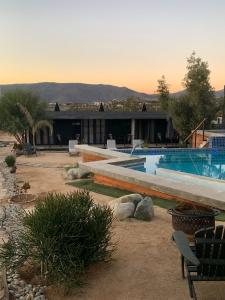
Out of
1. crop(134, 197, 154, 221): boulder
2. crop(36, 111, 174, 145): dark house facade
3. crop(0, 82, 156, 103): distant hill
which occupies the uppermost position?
crop(0, 82, 156, 103): distant hill

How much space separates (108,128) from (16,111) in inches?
298

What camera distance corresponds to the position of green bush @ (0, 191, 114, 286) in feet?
17.3

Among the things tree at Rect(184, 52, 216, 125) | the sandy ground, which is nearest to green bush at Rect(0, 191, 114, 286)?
the sandy ground

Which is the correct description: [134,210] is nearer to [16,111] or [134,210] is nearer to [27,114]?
[27,114]

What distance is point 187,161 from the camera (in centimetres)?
1684

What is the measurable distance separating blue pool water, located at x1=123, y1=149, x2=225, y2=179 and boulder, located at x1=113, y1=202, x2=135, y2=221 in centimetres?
457

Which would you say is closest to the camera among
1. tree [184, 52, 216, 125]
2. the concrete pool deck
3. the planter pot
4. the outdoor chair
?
the planter pot

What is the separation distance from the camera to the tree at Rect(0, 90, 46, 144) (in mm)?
22125

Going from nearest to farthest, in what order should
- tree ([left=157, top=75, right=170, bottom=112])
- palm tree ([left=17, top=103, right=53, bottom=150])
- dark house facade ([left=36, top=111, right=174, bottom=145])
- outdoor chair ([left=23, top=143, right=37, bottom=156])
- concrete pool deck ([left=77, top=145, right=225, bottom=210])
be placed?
concrete pool deck ([left=77, top=145, right=225, bottom=210]) → outdoor chair ([left=23, top=143, right=37, bottom=156]) → palm tree ([left=17, top=103, right=53, bottom=150]) → tree ([left=157, top=75, right=170, bottom=112]) → dark house facade ([left=36, top=111, right=174, bottom=145])

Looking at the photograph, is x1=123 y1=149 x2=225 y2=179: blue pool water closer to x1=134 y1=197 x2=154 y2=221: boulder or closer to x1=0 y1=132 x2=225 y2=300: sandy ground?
x1=134 y1=197 x2=154 y2=221: boulder

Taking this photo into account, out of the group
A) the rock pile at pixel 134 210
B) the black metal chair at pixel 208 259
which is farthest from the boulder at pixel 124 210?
the black metal chair at pixel 208 259

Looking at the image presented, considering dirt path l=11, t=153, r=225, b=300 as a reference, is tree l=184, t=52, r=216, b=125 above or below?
above

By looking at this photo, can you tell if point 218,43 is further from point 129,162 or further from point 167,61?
point 129,162

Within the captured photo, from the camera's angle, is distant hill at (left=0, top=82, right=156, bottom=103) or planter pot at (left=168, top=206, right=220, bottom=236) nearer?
planter pot at (left=168, top=206, right=220, bottom=236)
